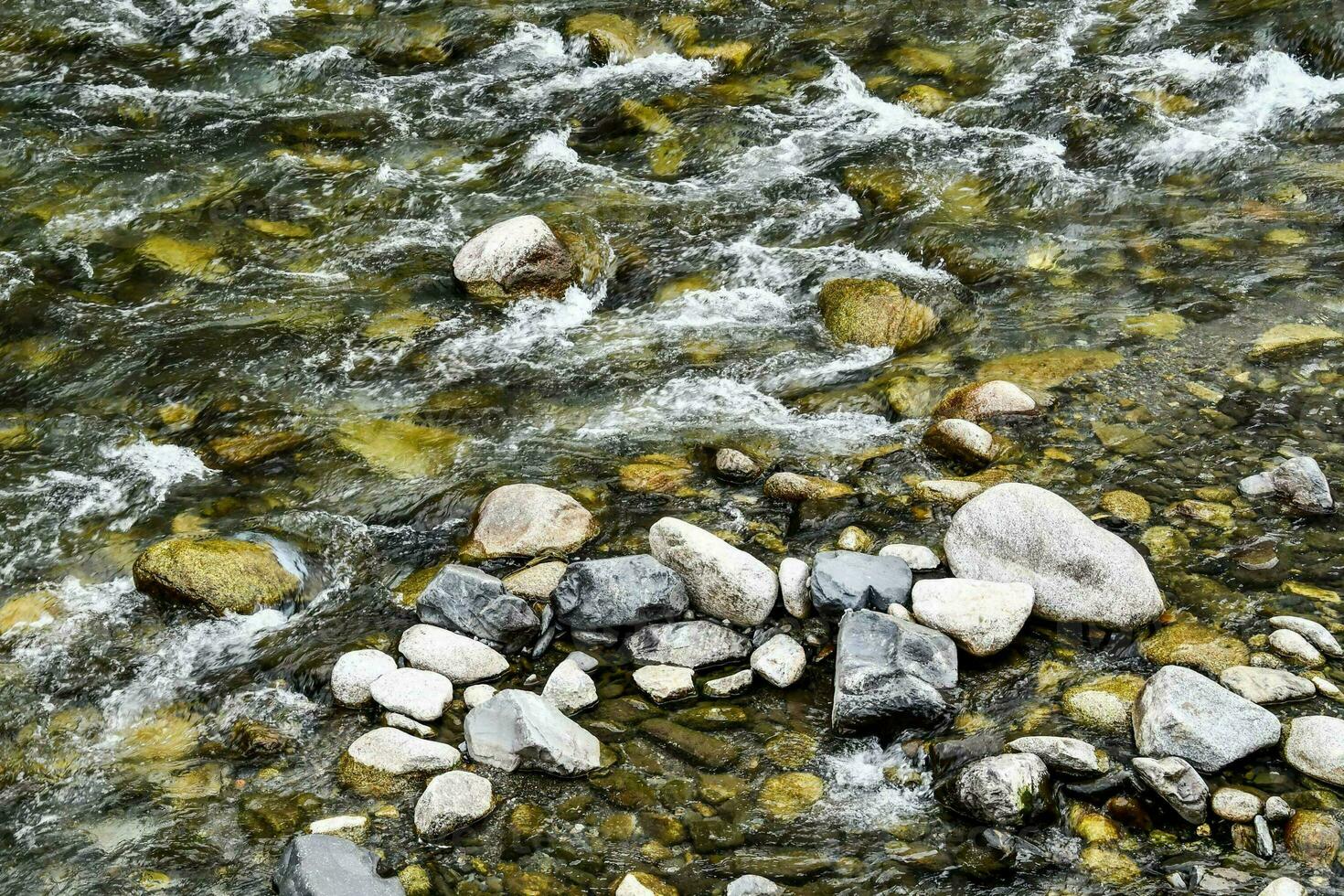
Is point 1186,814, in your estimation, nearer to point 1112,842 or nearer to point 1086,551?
point 1112,842

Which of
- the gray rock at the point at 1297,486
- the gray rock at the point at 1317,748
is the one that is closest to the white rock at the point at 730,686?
the gray rock at the point at 1317,748

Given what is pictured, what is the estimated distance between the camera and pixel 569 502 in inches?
217

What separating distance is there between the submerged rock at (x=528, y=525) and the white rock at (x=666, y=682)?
100 cm

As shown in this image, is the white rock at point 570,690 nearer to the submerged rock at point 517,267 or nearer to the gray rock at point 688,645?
the gray rock at point 688,645

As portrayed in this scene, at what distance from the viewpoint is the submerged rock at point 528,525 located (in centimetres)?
531

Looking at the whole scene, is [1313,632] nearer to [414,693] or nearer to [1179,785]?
[1179,785]

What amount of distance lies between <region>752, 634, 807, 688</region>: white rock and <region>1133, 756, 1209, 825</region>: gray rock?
4.41 ft

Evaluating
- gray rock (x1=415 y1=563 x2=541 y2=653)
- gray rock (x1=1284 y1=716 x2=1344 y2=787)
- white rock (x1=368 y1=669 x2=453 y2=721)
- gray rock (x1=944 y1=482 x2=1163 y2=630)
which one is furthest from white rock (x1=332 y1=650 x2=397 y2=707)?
gray rock (x1=1284 y1=716 x2=1344 y2=787)

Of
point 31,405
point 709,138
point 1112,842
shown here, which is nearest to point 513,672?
point 1112,842

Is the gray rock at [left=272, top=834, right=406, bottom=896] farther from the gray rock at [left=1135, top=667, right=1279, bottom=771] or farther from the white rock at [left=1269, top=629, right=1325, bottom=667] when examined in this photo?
the white rock at [left=1269, top=629, right=1325, bottom=667]

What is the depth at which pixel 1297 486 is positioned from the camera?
4.96 m

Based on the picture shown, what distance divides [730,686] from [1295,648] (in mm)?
2117

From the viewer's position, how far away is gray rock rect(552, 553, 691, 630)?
4715mm

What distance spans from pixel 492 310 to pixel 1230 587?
487cm
